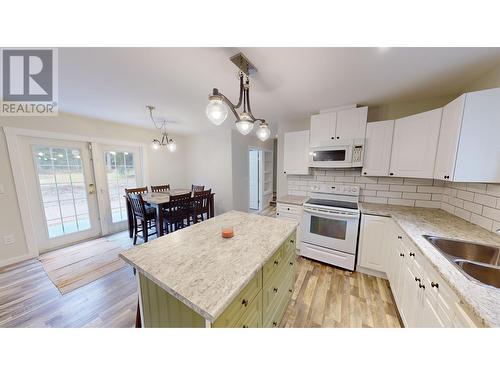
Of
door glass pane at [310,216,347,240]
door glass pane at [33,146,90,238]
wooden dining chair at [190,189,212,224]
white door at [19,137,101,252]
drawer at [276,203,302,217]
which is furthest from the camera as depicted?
wooden dining chair at [190,189,212,224]

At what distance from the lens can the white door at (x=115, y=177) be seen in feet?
11.0

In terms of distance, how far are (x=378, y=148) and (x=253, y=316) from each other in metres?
2.47

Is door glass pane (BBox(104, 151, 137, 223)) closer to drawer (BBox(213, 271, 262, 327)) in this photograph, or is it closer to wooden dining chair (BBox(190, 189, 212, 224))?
wooden dining chair (BBox(190, 189, 212, 224))

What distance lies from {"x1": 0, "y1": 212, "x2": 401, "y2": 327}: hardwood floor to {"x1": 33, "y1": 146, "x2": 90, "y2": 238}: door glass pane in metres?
0.86

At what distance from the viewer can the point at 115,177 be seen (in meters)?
3.58

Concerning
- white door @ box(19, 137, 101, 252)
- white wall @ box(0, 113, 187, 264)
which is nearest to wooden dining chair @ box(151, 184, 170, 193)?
white wall @ box(0, 113, 187, 264)

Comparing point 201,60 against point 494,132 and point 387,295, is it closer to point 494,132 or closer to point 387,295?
point 494,132

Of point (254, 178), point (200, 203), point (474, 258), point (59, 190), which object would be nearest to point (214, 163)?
point (200, 203)

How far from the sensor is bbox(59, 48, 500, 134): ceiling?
4.24 feet

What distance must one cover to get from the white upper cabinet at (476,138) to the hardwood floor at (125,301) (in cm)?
144

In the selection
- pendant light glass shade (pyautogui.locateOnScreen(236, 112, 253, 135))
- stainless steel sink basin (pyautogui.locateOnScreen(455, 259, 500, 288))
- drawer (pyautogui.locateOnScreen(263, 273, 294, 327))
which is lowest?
drawer (pyautogui.locateOnScreen(263, 273, 294, 327))

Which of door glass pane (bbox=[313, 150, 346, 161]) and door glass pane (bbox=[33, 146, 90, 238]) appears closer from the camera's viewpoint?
door glass pane (bbox=[313, 150, 346, 161])

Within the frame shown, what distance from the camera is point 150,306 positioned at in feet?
3.49

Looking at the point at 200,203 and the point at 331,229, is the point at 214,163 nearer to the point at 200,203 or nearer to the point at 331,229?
the point at 200,203
